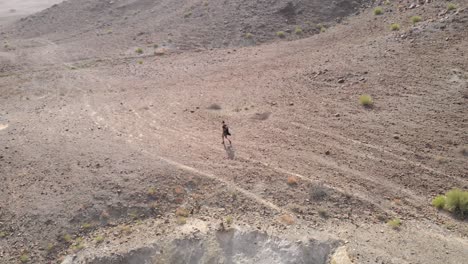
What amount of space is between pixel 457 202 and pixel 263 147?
804 cm

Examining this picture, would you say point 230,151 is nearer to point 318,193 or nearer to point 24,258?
point 318,193

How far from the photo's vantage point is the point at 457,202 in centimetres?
1545

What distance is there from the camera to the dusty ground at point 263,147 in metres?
15.7

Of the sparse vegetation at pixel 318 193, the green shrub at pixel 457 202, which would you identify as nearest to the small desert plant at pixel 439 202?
the green shrub at pixel 457 202

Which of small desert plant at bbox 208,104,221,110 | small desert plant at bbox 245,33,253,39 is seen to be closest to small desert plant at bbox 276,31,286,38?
small desert plant at bbox 245,33,253,39

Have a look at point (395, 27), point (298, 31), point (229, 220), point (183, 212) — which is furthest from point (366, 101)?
point (298, 31)

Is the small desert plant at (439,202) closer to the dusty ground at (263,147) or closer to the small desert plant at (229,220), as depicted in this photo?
the dusty ground at (263,147)

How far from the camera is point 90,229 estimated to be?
16.2m

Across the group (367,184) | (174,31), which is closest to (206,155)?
(367,184)

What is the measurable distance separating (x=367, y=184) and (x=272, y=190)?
3.74 m

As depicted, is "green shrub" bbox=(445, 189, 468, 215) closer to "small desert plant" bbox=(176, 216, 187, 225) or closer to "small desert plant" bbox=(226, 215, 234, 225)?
"small desert plant" bbox=(226, 215, 234, 225)

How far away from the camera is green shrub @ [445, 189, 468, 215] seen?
1535 cm

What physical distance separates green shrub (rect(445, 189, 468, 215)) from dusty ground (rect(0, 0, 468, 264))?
1.53ft

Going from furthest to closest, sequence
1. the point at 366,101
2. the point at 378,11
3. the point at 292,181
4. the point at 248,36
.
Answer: the point at 248,36 → the point at 378,11 → the point at 366,101 → the point at 292,181
